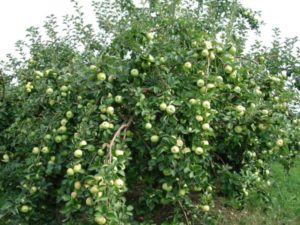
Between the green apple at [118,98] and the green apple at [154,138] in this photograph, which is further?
the green apple at [118,98]

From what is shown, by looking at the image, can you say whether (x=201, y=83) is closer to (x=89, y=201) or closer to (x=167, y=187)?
(x=167, y=187)

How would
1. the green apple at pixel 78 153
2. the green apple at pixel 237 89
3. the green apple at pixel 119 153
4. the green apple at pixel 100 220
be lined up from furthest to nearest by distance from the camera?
the green apple at pixel 237 89, the green apple at pixel 78 153, the green apple at pixel 119 153, the green apple at pixel 100 220

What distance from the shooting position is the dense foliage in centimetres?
299

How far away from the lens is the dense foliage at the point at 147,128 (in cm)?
299

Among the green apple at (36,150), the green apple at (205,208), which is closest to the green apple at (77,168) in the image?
the green apple at (36,150)

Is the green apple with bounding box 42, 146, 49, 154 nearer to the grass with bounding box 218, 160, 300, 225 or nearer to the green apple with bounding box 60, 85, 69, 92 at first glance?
the green apple with bounding box 60, 85, 69, 92

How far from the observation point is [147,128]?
304 centimetres

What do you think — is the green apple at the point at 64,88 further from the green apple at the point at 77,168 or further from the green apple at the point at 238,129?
the green apple at the point at 238,129

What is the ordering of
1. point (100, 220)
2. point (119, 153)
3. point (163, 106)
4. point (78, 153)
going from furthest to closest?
1. point (163, 106)
2. point (78, 153)
3. point (119, 153)
4. point (100, 220)

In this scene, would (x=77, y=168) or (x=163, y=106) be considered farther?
(x=163, y=106)

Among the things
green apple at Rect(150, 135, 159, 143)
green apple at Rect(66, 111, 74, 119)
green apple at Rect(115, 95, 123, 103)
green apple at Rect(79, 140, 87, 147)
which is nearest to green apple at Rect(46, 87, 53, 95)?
green apple at Rect(66, 111, 74, 119)

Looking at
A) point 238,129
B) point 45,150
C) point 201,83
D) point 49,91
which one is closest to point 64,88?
point 49,91

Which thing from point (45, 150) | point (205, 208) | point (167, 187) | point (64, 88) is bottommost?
point (205, 208)

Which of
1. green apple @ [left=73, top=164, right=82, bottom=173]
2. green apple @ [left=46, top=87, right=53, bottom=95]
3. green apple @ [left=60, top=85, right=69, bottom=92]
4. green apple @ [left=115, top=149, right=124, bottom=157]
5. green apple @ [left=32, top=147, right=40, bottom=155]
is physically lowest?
green apple @ [left=32, top=147, right=40, bottom=155]
